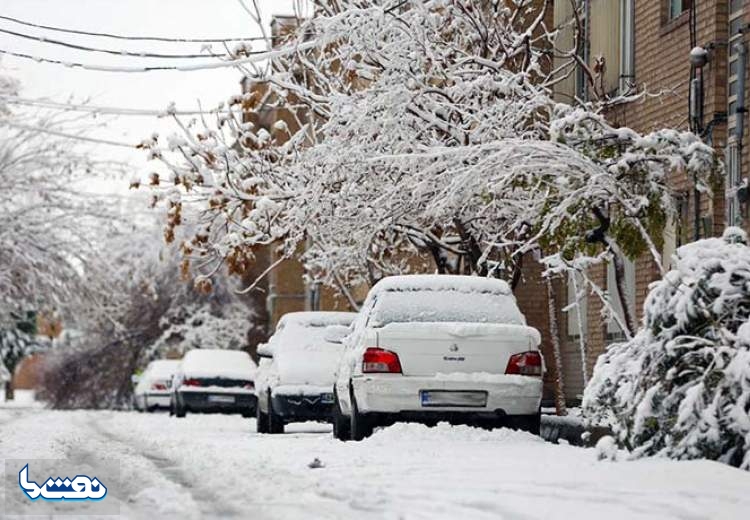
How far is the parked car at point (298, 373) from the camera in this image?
2305 centimetres

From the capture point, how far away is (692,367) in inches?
519

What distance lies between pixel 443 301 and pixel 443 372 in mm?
1092

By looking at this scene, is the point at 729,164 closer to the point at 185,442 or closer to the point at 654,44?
the point at 654,44

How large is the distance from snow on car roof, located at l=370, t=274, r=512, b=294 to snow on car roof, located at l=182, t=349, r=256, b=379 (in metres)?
15.6

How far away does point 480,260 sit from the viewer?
22.2 metres

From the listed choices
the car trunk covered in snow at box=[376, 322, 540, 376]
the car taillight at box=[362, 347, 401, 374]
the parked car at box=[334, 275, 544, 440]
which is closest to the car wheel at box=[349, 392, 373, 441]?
the parked car at box=[334, 275, 544, 440]

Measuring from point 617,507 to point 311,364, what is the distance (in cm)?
1310

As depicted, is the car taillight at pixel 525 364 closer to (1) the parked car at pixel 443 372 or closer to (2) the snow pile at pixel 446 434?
(1) the parked car at pixel 443 372

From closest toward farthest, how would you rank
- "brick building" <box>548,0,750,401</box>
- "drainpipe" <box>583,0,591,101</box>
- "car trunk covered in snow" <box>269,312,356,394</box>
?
"brick building" <box>548,0,750,401</box>
"car trunk covered in snow" <box>269,312,356,394</box>
"drainpipe" <box>583,0,591,101</box>

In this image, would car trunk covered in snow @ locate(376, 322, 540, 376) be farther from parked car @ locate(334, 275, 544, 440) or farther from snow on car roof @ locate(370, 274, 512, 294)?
snow on car roof @ locate(370, 274, 512, 294)

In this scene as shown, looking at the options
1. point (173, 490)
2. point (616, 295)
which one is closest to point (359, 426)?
point (173, 490)

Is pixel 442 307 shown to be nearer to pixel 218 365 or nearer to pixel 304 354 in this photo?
pixel 304 354

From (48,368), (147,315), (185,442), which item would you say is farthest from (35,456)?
(48,368)

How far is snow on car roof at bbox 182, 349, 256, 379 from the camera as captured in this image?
3350 centimetres
